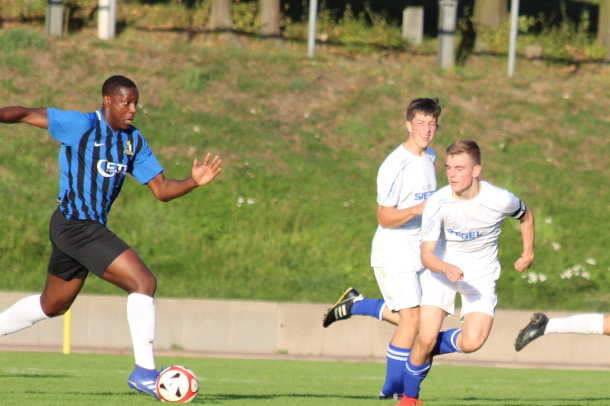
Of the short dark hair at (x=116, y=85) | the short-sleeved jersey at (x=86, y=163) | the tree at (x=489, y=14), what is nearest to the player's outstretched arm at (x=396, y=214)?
the short-sleeved jersey at (x=86, y=163)

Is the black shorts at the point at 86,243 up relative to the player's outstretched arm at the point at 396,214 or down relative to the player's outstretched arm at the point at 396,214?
down

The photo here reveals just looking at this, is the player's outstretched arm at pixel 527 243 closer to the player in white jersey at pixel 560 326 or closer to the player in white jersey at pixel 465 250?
the player in white jersey at pixel 465 250

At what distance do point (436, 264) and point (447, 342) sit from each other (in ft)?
3.47

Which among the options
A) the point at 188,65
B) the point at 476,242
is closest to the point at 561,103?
the point at 188,65

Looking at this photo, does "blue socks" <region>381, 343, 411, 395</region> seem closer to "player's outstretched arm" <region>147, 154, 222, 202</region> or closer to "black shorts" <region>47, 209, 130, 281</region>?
"player's outstretched arm" <region>147, 154, 222, 202</region>

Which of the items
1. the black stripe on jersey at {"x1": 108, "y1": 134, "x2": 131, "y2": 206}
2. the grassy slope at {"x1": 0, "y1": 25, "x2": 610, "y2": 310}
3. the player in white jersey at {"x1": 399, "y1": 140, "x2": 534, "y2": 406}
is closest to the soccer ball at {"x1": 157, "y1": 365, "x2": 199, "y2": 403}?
the black stripe on jersey at {"x1": 108, "y1": 134, "x2": 131, "y2": 206}

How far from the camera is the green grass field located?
6902 millimetres

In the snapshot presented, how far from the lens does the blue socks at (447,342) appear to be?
7.12 m

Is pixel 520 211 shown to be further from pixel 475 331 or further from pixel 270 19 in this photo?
pixel 270 19

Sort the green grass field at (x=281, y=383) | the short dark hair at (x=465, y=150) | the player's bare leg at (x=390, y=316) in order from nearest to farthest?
the short dark hair at (x=465, y=150), the green grass field at (x=281, y=383), the player's bare leg at (x=390, y=316)

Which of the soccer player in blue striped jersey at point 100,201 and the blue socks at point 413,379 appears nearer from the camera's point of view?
the soccer player in blue striped jersey at point 100,201

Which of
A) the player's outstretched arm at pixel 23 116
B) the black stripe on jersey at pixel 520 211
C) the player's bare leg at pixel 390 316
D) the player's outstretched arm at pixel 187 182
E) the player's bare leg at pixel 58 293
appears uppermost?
the player's outstretched arm at pixel 23 116

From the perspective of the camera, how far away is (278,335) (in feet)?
40.3

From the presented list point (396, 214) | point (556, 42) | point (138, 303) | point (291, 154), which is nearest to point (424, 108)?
point (396, 214)
